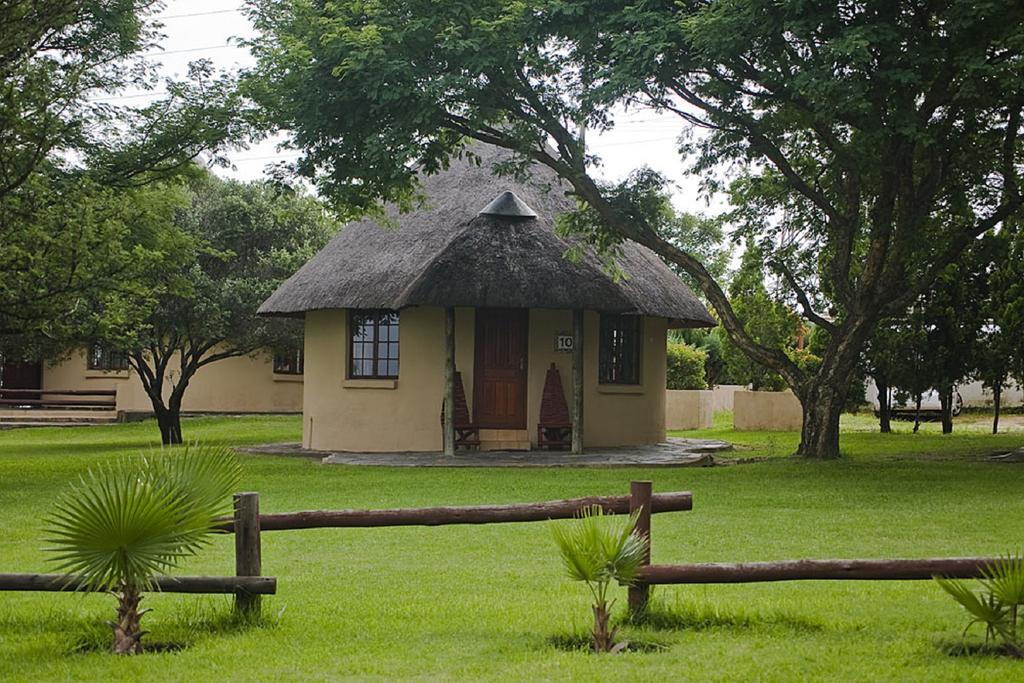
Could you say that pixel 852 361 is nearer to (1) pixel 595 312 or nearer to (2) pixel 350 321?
(1) pixel 595 312

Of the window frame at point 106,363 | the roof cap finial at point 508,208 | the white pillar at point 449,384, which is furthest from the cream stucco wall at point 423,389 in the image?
the window frame at point 106,363

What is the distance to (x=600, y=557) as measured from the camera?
7.11 metres

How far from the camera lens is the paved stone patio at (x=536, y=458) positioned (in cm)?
1980

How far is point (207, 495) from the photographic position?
23.9ft

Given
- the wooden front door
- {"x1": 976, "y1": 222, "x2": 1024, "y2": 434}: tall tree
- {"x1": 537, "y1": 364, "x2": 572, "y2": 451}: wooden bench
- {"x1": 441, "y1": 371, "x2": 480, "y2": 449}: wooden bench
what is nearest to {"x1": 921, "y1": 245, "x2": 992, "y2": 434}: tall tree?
{"x1": 976, "y1": 222, "x2": 1024, "y2": 434}: tall tree

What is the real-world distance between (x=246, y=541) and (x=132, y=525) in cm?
90

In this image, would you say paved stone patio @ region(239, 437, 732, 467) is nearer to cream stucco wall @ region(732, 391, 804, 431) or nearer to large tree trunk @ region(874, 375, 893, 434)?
large tree trunk @ region(874, 375, 893, 434)

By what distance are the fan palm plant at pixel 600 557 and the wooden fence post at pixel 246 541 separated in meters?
1.82

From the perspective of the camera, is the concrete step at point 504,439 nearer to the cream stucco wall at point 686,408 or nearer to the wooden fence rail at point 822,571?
the cream stucco wall at point 686,408

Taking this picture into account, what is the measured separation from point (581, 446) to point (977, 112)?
8.26m

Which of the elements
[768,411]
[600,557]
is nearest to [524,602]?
[600,557]

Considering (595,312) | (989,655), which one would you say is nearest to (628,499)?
(989,655)

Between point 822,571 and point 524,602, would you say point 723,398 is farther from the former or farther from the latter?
point 822,571

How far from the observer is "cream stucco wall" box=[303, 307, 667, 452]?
890 inches
